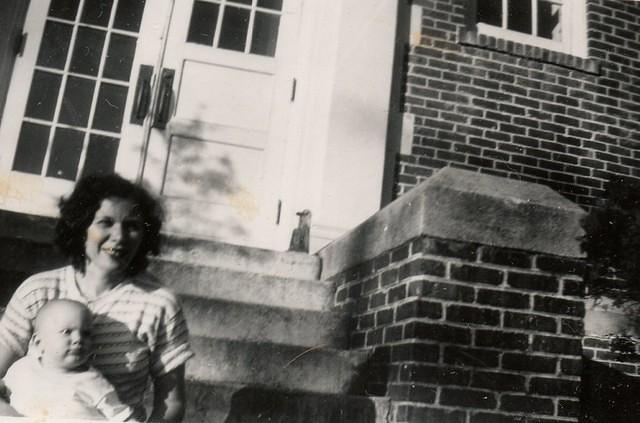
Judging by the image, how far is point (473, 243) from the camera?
7.84ft

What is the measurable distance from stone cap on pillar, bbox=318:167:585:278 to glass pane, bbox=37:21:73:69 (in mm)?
3116

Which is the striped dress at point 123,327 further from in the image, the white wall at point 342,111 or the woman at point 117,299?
the white wall at point 342,111

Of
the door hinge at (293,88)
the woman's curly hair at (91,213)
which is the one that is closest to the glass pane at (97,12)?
the door hinge at (293,88)

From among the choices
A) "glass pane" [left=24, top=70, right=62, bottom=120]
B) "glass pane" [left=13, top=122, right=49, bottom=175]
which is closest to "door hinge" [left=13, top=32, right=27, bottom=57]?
"glass pane" [left=24, top=70, right=62, bottom=120]

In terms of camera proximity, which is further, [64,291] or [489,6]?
[489,6]

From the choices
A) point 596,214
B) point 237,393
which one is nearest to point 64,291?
point 237,393

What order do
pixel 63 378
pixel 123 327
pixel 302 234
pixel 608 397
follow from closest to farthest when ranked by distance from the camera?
1. pixel 63 378
2. pixel 123 327
3. pixel 608 397
4. pixel 302 234

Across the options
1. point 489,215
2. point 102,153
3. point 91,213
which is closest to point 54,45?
point 102,153

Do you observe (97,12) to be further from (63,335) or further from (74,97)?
(63,335)

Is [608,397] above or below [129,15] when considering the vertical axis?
below

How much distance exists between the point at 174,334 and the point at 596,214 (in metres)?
1.72

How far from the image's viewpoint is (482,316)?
2.33 m

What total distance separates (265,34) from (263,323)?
2.64 m

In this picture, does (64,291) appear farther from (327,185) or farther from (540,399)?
(327,185)
